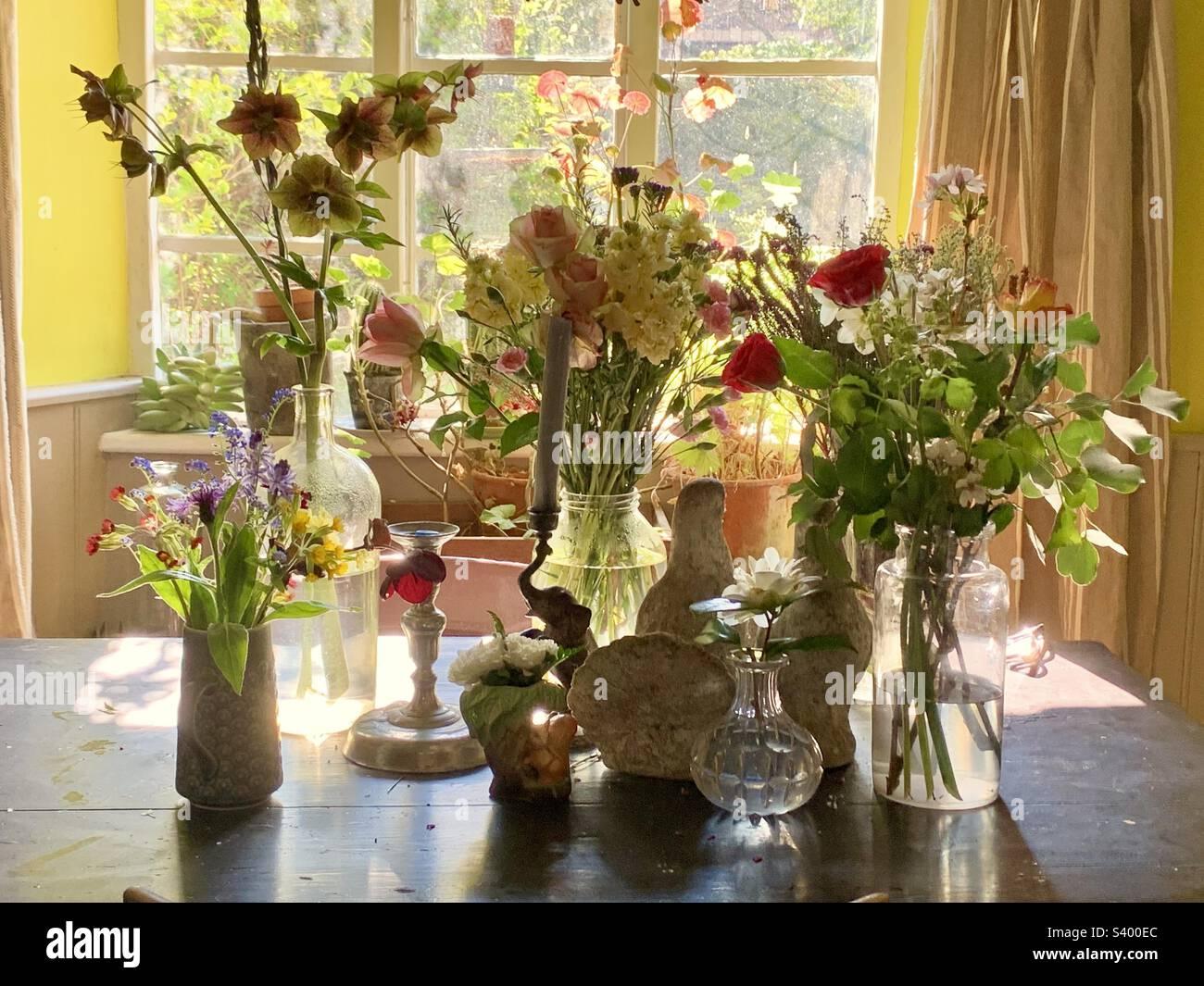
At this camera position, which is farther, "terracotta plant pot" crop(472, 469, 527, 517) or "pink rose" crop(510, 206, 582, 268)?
"terracotta plant pot" crop(472, 469, 527, 517)

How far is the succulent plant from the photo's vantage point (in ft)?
9.96

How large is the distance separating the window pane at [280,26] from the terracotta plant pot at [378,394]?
0.80m

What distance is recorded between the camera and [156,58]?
3117 mm

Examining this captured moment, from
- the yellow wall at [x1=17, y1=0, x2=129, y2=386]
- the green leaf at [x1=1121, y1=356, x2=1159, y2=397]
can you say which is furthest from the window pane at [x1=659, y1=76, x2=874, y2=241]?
the green leaf at [x1=1121, y1=356, x2=1159, y2=397]

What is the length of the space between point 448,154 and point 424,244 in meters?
0.52

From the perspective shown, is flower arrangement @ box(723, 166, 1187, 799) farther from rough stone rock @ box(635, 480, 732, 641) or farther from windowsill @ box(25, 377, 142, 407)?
windowsill @ box(25, 377, 142, 407)

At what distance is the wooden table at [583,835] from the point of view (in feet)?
3.25

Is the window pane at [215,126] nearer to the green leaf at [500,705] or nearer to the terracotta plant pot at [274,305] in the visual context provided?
the terracotta plant pot at [274,305]

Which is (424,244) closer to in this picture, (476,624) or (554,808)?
(476,624)

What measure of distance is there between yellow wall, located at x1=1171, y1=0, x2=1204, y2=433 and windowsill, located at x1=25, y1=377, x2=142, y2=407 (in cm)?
242

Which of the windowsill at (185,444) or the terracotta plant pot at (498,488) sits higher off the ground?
the windowsill at (185,444)

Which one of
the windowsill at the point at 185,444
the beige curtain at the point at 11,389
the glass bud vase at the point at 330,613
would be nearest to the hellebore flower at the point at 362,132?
the glass bud vase at the point at 330,613

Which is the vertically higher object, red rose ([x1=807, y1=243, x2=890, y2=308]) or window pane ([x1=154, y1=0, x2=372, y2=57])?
window pane ([x1=154, y1=0, x2=372, y2=57])

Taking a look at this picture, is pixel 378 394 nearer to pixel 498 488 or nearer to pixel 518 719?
pixel 498 488
